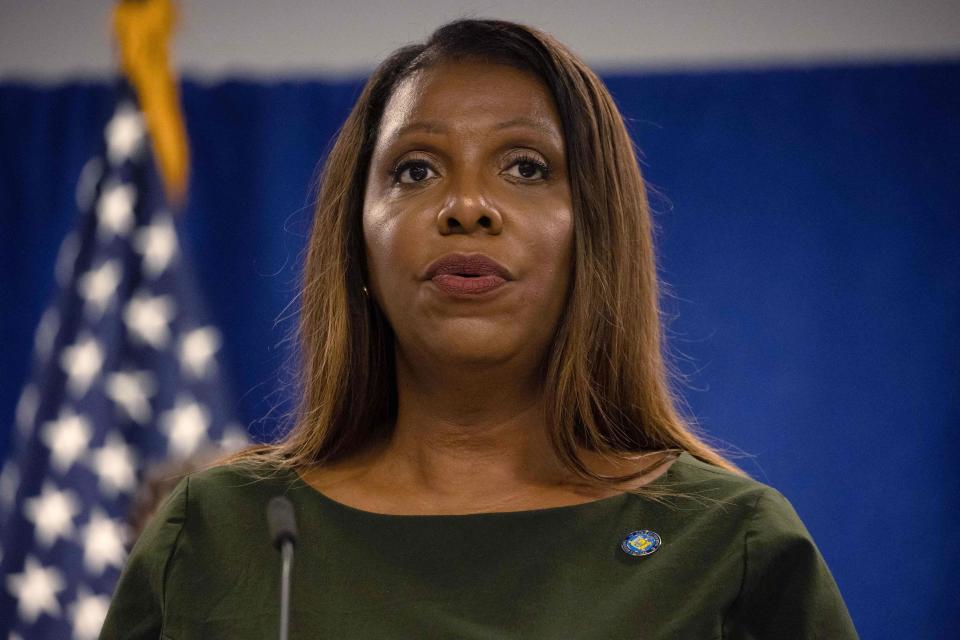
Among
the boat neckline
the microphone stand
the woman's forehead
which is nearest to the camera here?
the microphone stand

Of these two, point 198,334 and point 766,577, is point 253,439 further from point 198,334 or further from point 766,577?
point 766,577

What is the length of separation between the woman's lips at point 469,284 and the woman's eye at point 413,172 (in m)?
0.16

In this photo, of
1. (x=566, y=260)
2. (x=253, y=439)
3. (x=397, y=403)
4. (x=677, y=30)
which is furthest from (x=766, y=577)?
(x=677, y=30)

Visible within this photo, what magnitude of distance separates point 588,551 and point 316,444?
0.41 meters

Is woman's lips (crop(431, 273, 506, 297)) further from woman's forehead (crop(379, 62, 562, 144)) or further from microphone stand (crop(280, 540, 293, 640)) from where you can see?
microphone stand (crop(280, 540, 293, 640))

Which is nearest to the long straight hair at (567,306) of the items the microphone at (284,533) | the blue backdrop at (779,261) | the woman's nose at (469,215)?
the woman's nose at (469,215)

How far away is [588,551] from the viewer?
54.6 inches

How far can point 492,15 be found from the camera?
3.62 m

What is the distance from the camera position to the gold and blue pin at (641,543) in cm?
137

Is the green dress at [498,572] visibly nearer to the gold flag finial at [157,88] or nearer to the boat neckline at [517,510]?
the boat neckline at [517,510]

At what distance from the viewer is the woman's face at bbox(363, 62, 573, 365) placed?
146cm

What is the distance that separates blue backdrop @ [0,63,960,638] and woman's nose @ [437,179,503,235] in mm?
1769

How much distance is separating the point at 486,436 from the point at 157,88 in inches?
86.1

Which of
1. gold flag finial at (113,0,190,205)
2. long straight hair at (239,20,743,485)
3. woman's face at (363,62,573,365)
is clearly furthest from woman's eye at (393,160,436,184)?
gold flag finial at (113,0,190,205)
